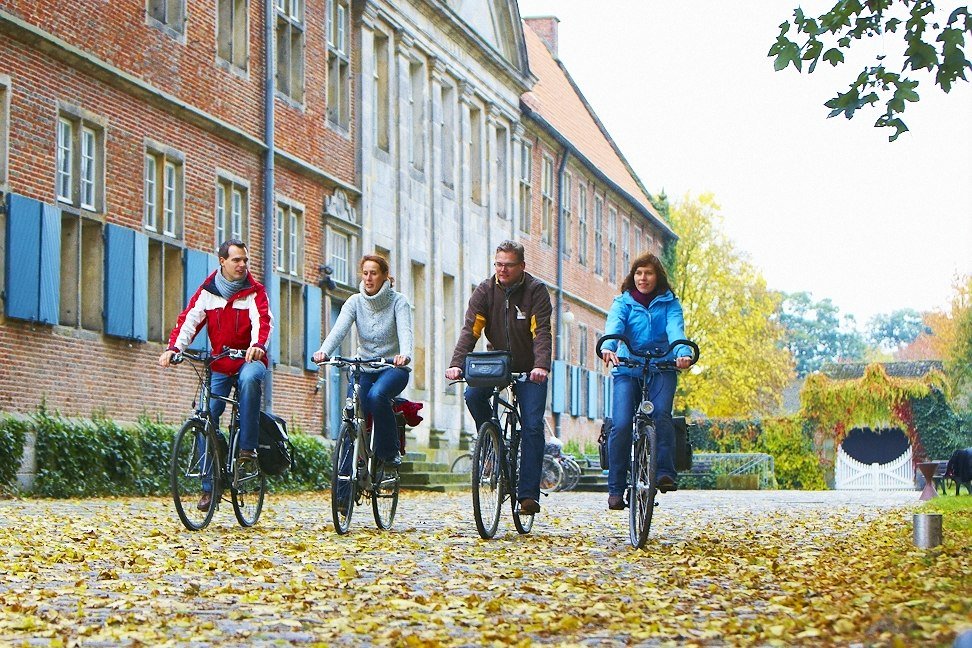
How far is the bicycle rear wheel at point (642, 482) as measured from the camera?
9.70m

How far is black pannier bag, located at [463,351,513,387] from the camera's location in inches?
407

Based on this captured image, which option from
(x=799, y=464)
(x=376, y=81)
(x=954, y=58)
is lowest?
(x=799, y=464)

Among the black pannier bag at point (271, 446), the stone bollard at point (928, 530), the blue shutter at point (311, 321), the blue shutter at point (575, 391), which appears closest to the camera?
the stone bollard at point (928, 530)

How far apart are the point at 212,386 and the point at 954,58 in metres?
5.22

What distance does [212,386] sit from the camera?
36.1ft

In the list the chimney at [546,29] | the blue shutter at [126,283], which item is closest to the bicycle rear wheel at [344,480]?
the blue shutter at [126,283]

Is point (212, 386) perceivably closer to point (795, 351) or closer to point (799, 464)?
point (799, 464)

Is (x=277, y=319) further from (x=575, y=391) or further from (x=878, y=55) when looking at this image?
(x=575, y=391)

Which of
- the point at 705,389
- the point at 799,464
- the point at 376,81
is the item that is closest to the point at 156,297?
the point at 376,81

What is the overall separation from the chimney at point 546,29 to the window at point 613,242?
505cm

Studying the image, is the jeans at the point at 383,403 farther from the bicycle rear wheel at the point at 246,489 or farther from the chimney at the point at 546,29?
the chimney at the point at 546,29

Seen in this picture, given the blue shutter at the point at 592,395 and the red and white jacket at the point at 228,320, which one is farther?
the blue shutter at the point at 592,395

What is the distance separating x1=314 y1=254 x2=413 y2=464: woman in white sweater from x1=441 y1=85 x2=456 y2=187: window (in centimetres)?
2005

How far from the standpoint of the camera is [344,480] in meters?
10.9
